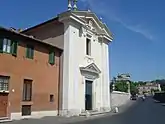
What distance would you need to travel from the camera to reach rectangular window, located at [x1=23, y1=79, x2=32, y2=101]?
70.4 feet

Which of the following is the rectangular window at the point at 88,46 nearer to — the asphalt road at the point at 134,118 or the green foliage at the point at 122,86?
the asphalt road at the point at 134,118

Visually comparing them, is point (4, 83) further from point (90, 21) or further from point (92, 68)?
point (90, 21)

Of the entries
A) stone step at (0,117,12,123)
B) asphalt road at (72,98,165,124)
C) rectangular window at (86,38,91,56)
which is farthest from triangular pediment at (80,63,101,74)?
stone step at (0,117,12,123)

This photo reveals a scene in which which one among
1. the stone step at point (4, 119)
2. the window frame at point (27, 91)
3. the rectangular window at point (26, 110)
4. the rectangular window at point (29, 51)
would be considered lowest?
the stone step at point (4, 119)

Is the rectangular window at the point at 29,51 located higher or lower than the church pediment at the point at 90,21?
lower

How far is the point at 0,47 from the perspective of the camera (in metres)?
19.2

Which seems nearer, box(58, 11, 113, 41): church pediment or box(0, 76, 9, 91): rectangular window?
box(0, 76, 9, 91): rectangular window

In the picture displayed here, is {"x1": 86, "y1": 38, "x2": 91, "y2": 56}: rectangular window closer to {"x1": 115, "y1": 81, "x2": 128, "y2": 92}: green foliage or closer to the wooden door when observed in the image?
the wooden door

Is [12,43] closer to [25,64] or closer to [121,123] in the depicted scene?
Result: [25,64]

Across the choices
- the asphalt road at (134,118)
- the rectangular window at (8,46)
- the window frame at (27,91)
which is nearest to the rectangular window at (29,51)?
the rectangular window at (8,46)

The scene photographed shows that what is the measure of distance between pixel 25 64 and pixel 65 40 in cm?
626

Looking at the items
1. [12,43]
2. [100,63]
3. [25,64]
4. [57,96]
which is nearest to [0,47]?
[12,43]

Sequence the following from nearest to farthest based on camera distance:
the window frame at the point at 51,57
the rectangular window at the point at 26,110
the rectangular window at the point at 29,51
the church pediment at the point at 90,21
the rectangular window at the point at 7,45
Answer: the rectangular window at the point at 7,45 → the rectangular window at the point at 26,110 → the rectangular window at the point at 29,51 → the window frame at the point at 51,57 → the church pediment at the point at 90,21

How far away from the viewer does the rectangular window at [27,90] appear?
70.4ft
